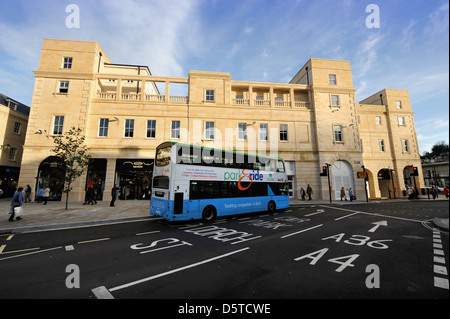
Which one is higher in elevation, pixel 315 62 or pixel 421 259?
pixel 315 62

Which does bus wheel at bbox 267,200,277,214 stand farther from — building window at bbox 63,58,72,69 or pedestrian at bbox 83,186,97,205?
building window at bbox 63,58,72,69

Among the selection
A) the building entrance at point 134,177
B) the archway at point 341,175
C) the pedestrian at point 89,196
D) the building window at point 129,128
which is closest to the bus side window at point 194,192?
the pedestrian at point 89,196

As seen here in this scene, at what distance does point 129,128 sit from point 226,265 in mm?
21211

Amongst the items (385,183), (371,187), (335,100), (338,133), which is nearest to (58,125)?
(338,133)

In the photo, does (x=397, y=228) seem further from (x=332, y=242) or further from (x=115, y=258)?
(x=115, y=258)

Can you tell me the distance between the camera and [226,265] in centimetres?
497

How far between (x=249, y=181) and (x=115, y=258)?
9.08m

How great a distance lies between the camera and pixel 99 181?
68.4ft

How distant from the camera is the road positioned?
373 centimetres

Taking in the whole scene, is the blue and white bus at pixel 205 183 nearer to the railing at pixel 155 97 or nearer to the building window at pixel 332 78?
the railing at pixel 155 97

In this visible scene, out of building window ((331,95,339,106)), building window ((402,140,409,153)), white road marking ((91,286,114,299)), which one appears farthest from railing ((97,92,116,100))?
building window ((402,140,409,153))
